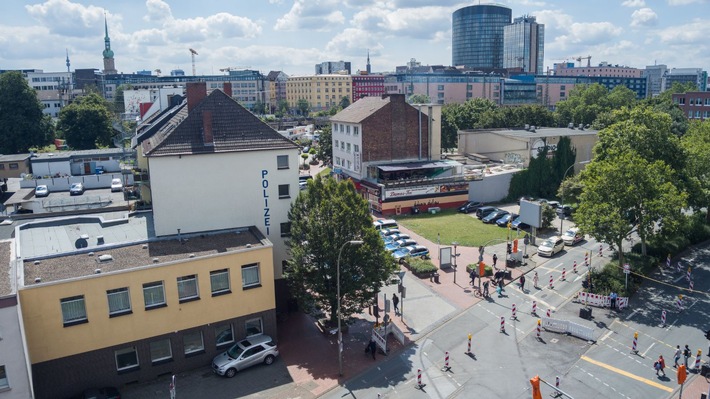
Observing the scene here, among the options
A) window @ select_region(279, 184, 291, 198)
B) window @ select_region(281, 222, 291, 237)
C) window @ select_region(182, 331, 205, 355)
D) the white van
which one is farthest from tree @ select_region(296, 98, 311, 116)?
window @ select_region(182, 331, 205, 355)

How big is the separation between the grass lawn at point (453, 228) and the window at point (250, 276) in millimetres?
24459

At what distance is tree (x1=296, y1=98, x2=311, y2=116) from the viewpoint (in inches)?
7141

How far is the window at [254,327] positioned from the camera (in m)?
29.6

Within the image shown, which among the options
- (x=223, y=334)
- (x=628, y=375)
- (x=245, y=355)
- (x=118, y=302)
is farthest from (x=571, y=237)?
(x=118, y=302)

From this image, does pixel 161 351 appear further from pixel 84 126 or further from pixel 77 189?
pixel 84 126

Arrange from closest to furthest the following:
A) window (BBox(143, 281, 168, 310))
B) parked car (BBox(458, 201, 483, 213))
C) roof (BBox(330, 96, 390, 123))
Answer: window (BBox(143, 281, 168, 310))
parked car (BBox(458, 201, 483, 213))
roof (BBox(330, 96, 390, 123))

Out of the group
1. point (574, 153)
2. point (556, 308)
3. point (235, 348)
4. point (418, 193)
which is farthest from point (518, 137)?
point (235, 348)

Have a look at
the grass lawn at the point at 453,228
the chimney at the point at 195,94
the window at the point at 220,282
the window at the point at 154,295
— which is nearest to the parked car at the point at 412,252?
the grass lawn at the point at 453,228

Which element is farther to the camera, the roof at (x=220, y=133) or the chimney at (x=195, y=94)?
the chimney at (x=195, y=94)

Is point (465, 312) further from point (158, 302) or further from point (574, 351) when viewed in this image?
point (158, 302)

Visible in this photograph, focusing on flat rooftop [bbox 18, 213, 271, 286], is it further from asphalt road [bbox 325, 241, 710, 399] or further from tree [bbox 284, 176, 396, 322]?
asphalt road [bbox 325, 241, 710, 399]

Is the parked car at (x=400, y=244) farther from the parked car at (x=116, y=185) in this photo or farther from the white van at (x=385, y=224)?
the parked car at (x=116, y=185)

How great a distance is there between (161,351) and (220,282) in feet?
15.2

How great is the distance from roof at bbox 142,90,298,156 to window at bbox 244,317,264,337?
34.6ft
